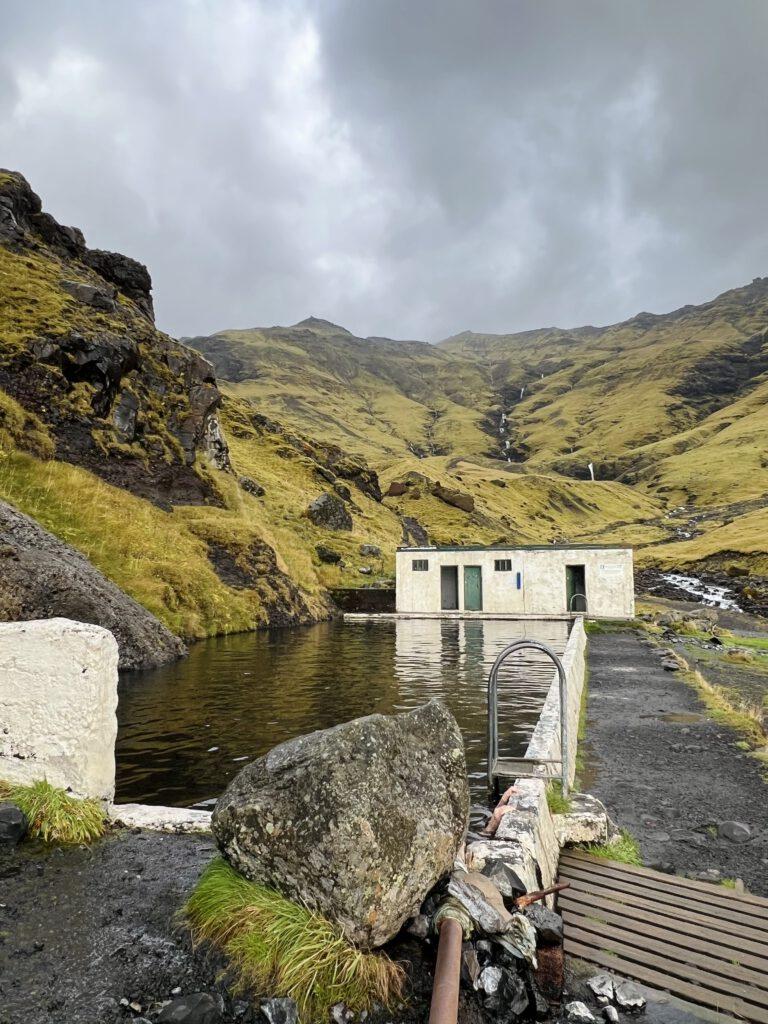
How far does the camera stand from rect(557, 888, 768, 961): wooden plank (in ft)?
18.5

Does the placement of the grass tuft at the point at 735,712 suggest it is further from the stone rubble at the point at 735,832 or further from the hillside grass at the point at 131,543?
the hillside grass at the point at 131,543

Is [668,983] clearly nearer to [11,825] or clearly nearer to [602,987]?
[602,987]

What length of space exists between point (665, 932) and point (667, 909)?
0.52 m

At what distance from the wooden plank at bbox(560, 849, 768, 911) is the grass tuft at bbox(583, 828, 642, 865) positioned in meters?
0.12

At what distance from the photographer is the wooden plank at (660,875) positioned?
6.65 m

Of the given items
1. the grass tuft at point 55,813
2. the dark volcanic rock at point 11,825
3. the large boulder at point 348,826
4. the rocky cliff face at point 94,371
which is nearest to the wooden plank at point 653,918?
the large boulder at point 348,826

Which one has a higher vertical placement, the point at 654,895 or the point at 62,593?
the point at 62,593

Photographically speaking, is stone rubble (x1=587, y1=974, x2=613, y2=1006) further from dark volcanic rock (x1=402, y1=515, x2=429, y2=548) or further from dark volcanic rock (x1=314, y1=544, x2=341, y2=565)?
dark volcanic rock (x1=402, y1=515, x2=429, y2=548)

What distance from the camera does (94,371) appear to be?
1587 inches

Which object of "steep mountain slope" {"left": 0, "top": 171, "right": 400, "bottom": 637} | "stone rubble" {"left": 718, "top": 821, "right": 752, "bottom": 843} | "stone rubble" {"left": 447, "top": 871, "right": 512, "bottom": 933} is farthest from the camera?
"steep mountain slope" {"left": 0, "top": 171, "right": 400, "bottom": 637}

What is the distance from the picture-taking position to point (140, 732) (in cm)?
1491

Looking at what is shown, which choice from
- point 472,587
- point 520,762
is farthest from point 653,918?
point 472,587

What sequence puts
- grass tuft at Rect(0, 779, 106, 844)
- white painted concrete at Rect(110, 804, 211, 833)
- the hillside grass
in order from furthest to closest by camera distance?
the hillside grass < white painted concrete at Rect(110, 804, 211, 833) < grass tuft at Rect(0, 779, 106, 844)

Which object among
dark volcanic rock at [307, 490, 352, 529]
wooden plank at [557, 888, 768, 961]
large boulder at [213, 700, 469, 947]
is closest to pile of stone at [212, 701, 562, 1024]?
large boulder at [213, 700, 469, 947]
